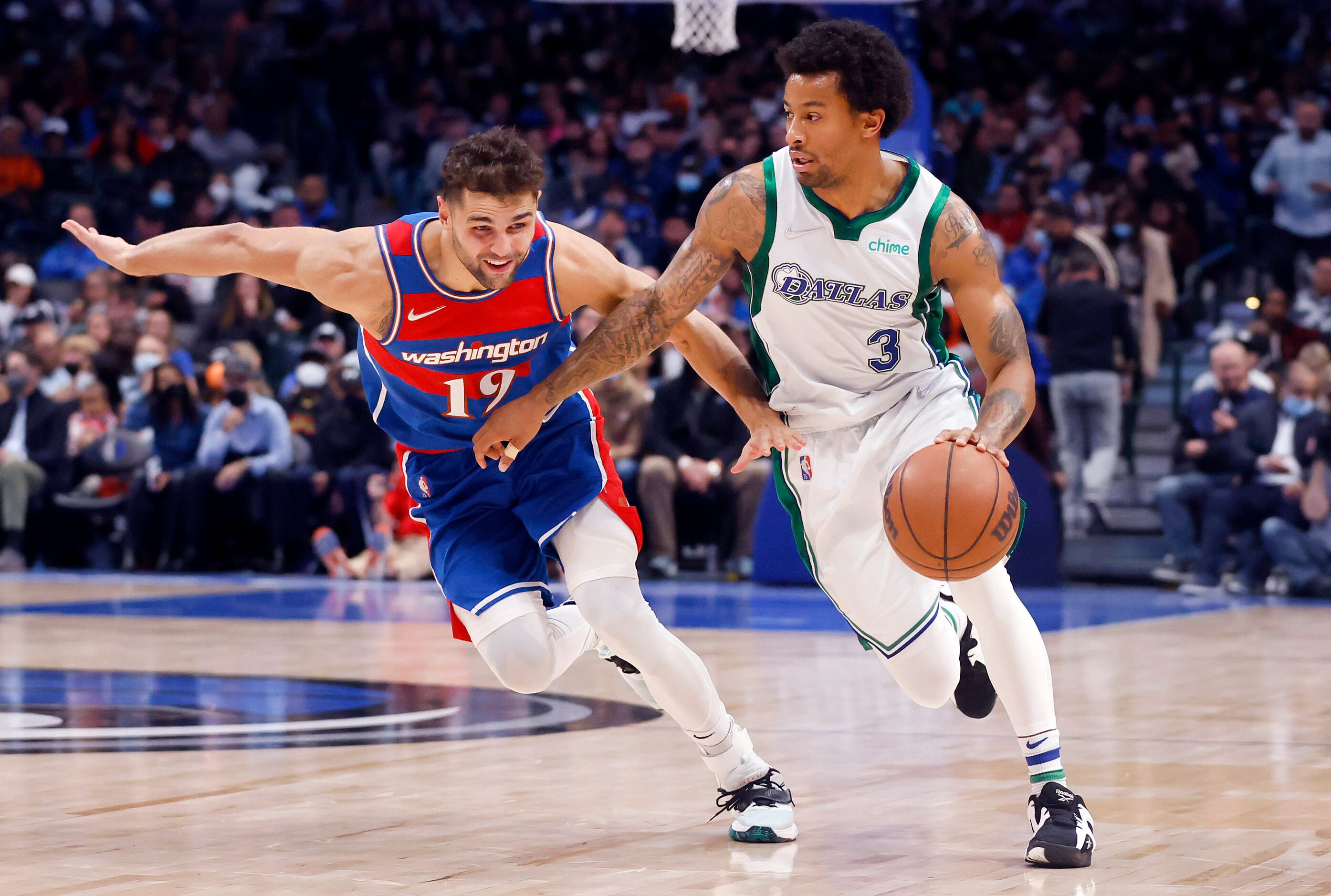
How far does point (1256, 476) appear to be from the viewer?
1169cm

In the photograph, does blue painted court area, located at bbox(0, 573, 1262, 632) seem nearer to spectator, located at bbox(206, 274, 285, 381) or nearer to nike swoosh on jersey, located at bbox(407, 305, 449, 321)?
spectator, located at bbox(206, 274, 285, 381)

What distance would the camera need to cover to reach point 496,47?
19844 millimetres

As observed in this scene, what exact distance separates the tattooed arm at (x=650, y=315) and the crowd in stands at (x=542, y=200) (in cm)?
629

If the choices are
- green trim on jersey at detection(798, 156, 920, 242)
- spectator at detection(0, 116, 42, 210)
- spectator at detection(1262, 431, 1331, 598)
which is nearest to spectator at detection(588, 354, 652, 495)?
spectator at detection(1262, 431, 1331, 598)

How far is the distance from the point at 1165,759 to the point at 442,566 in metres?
2.41

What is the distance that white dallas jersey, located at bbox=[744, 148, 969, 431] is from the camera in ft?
15.4

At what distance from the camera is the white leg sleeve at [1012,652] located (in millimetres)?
4496

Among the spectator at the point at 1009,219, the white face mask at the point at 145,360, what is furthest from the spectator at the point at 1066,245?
the white face mask at the point at 145,360

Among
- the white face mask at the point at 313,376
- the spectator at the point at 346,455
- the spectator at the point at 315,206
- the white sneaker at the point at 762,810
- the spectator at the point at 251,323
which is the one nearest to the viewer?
the white sneaker at the point at 762,810

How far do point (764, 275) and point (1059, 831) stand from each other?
62.4 inches

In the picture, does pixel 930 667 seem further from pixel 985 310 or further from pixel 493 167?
pixel 493 167

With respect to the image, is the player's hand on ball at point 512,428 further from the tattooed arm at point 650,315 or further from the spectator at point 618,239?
the spectator at point 618,239

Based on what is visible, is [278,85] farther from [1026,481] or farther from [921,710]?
[921,710]

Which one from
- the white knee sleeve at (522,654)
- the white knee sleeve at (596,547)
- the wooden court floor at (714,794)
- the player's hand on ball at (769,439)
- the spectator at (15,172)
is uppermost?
the spectator at (15,172)
